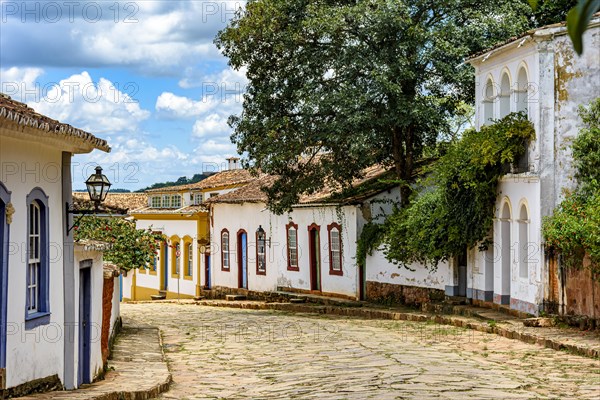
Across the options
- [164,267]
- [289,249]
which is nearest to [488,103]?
[289,249]

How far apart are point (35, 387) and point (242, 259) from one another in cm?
2789

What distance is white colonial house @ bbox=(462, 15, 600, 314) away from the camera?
783 inches

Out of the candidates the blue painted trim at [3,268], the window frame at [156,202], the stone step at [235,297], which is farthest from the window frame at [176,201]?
the blue painted trim at [3,268]

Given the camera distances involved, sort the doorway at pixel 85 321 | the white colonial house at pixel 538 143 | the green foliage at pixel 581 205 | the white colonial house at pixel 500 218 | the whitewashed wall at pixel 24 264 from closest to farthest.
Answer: the whitewashed wall at pixel 24 264 < the doorway at pixel 85 321 < the green foliage at pixel 581 205 < the white colonial house at pixel 538 143 < the white colonial house at pixel 500 218

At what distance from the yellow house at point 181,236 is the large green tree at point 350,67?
14807mm

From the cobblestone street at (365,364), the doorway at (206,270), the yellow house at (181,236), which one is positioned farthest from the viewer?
the yellow house at (181,236)

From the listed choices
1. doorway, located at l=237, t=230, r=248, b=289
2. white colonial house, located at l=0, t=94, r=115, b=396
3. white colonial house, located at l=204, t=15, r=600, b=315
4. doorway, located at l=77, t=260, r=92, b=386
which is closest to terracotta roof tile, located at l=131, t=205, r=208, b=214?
doorway, located at l=237, t=230, r=248, b=289

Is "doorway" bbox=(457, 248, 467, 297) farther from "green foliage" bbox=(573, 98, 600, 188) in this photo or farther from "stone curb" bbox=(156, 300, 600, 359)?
"green foliage" bbox=(573, 98, 600, 188)

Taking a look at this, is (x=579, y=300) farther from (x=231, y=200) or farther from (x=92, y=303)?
(x=231, y=200)

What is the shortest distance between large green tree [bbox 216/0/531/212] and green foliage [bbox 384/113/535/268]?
8.58 feet

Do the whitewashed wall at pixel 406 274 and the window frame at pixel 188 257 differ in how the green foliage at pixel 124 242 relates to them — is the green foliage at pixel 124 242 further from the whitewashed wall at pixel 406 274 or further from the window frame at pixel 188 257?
the window frame at pixel 188 257

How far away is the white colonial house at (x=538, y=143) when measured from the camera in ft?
65.3

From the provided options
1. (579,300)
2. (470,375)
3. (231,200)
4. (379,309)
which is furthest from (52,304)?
(231,200)

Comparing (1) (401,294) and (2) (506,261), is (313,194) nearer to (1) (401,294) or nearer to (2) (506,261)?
(1) (401,294)
